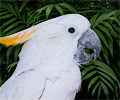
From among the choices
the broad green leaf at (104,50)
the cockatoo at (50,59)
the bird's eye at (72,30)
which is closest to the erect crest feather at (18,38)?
the cockatoo at (50,59)

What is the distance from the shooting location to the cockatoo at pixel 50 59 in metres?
1.48

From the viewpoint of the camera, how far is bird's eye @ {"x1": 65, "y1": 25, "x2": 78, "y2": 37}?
1.57 metres

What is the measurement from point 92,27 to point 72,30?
0.90 metres

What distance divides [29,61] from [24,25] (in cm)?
118

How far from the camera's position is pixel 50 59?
1534mm

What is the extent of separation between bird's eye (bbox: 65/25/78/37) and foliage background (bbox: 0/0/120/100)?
815mm

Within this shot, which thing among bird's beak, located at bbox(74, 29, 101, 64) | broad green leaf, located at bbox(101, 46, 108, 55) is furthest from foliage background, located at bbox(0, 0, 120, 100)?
bird's beak, located at bbox(74, 29, 101, 64)

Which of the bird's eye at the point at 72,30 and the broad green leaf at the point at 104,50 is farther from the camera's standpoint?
the broad green leaf at the point at 104,50

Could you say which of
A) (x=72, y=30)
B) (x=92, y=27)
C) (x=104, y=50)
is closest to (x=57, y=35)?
(x=72, y=30)

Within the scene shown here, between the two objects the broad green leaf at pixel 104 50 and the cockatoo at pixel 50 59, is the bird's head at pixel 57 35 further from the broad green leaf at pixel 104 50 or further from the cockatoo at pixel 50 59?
the broad green leaf at pixel 104 50

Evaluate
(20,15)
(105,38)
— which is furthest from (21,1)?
(105,38)

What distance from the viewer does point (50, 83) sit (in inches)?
58.6

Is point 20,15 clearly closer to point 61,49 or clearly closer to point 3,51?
point 3,51

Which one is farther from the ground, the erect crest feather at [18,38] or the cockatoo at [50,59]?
the erect crest feather at [18,38]
